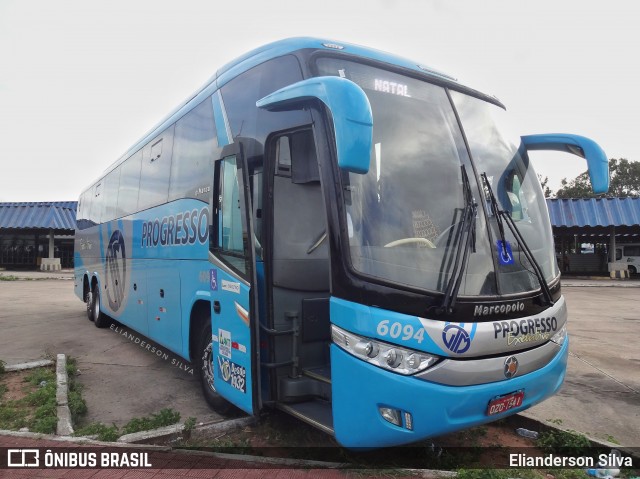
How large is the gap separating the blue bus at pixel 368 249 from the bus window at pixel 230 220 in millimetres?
23

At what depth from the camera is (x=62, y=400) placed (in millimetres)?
5227

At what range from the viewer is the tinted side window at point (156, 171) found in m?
6.63

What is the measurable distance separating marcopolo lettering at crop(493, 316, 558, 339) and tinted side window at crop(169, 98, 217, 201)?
3246 millimetres

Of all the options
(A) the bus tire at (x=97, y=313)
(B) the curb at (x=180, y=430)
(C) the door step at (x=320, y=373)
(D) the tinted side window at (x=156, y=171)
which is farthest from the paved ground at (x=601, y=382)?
(A) the bus tire at (x=97, y=313)

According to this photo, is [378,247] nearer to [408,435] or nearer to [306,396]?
[408,435]

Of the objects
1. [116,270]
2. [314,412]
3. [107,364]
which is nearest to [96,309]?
[116,270]

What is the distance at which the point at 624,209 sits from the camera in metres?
25.1

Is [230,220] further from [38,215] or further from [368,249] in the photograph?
[38,215]

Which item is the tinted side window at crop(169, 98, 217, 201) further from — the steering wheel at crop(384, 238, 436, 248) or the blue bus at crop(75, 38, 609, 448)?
the steering wheel at crop(384, 238, 436, 248)

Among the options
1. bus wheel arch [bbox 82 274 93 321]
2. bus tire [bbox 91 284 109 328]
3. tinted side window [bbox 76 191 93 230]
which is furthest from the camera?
tinted side window [bbox 76 191 93 230]

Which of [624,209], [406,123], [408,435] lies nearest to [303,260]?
[406,123]

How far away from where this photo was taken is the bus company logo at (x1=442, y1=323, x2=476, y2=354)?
315 cm

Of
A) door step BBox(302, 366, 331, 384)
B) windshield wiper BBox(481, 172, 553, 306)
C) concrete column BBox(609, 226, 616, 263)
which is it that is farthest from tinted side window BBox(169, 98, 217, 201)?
concrete column BBox(609, 226, 616, 263)

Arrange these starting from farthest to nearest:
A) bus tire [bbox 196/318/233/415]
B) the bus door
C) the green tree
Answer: the green tree, bus tire [bbox 196/318/233/415], the bus door
